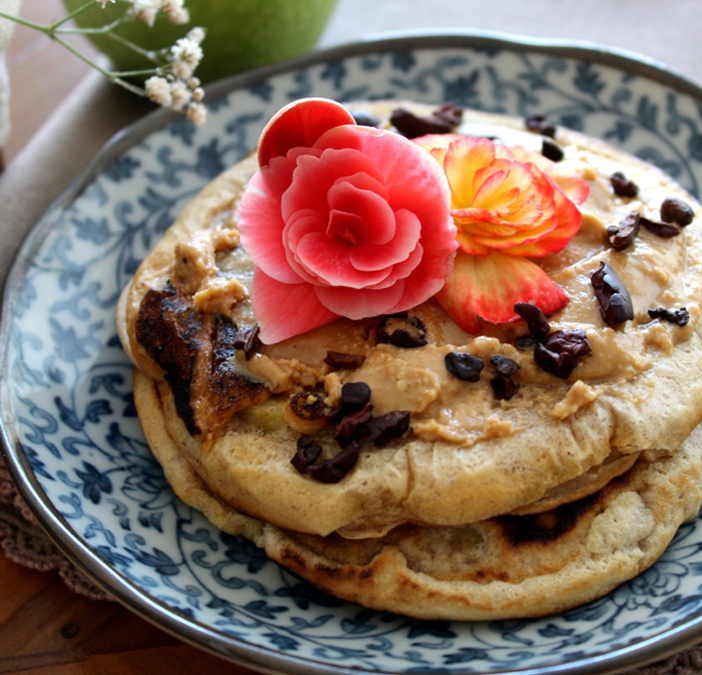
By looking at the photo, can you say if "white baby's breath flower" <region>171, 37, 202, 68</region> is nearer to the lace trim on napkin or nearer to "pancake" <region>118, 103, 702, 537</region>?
"pancake" <region>118, 103, 702, 537</region>

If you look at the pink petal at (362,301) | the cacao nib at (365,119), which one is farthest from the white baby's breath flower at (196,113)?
the pink petal at (362,301)

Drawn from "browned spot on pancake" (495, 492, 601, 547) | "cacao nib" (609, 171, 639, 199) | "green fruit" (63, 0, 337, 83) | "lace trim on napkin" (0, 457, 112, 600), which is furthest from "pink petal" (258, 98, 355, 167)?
"green fruit" (63, 0, 337, 83)

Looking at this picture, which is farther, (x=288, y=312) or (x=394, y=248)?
(x=288, y=312)

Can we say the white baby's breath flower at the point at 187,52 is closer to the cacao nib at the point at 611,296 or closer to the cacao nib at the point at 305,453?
the cacao nib at the point at 305,453

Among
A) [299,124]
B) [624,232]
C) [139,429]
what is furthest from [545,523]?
[139,429]

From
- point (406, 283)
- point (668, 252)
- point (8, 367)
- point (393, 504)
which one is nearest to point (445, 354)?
point (406, 283)

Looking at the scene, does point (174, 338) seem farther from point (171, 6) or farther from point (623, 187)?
point (623, 187)
